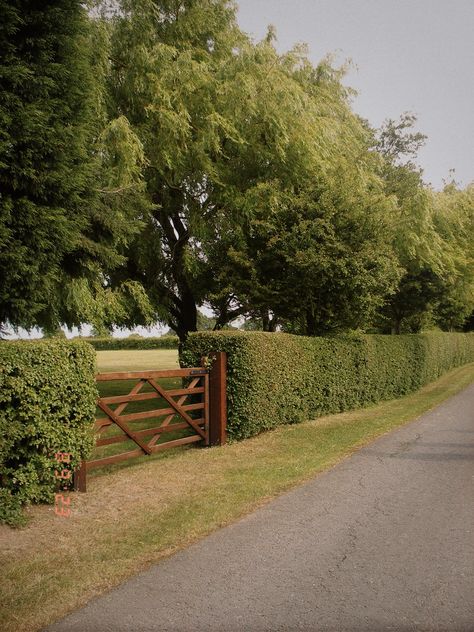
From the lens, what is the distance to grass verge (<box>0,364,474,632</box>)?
400 centimetres

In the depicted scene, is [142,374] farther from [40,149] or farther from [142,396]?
[40,149]

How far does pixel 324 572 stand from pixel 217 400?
18.2 feet

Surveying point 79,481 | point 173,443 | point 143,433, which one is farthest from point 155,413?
point 79,481

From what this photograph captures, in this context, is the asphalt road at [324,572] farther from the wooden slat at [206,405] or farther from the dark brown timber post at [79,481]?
the wooden slat at [206,405]

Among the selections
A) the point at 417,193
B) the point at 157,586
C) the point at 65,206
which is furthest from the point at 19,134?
the point at 417,193

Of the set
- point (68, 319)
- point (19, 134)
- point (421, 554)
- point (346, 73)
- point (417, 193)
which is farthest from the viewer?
point (417, 193)

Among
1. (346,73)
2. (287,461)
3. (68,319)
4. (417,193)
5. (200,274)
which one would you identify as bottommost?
(287,461)

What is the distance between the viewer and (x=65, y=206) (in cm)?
759

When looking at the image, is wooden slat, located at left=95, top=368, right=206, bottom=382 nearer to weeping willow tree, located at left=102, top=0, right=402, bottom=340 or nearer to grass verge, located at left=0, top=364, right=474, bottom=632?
grass verge, located at left=0, top=364, right=474, bottom=632

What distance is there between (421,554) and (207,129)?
1115 cm

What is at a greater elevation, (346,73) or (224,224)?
(346,73)

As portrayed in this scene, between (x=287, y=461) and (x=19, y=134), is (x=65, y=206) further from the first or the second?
(x=287, y=461)

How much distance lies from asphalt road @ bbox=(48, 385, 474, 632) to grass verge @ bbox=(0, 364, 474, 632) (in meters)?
0.26

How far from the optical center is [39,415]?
5883 mm
